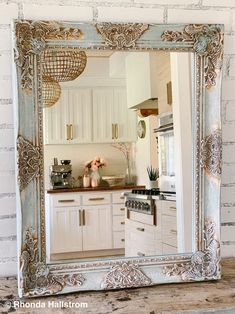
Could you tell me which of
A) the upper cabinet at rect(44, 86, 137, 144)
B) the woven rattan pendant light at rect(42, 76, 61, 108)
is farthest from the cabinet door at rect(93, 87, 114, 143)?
the woven rattan pendant light at rect(42, 76, 61, 108)

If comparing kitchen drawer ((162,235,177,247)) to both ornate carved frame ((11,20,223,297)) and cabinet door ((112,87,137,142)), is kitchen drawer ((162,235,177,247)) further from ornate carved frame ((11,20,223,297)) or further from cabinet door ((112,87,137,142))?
cabinet door ((112,87,137,142))

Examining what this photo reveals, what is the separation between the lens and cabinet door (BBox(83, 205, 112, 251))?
1.37 m

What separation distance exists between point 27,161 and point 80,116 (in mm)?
226

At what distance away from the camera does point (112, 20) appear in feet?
4.79

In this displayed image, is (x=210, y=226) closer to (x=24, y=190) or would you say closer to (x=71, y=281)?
(x=71, y=281)

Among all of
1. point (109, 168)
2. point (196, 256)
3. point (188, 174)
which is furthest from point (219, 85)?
point (196, 256)

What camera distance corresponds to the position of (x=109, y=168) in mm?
1398

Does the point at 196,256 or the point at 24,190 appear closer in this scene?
the point at 24,190

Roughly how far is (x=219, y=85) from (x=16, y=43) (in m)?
0.65

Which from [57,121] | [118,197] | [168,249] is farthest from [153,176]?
[57,121]

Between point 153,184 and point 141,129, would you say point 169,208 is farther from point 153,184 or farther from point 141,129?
point 141,129

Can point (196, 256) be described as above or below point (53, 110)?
below

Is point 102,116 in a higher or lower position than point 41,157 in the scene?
higher

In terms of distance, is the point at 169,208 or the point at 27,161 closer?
the point at 27,161
